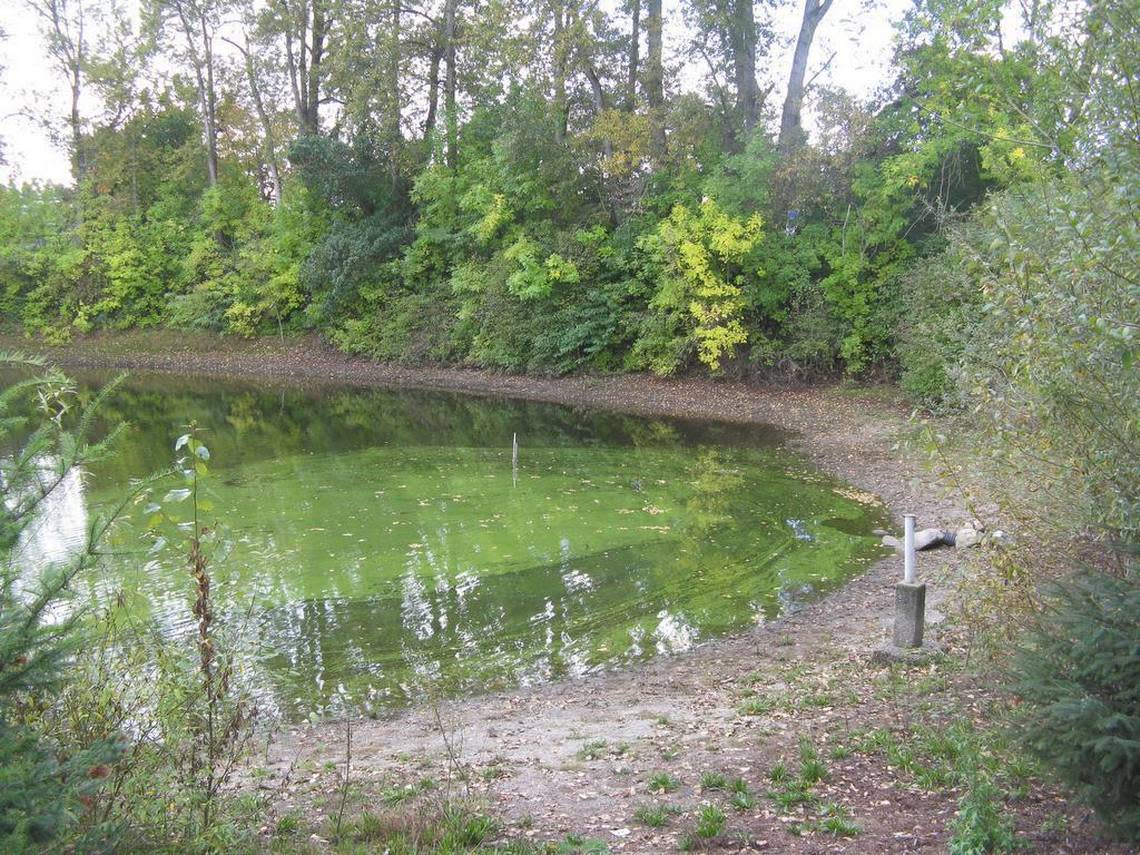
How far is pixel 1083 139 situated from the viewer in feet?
15.0

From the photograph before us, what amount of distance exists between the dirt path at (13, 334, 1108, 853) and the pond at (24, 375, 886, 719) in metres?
0.65

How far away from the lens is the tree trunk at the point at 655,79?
24828 millimetres

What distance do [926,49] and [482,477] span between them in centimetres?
1514

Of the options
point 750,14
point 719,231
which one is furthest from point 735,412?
point 750,14

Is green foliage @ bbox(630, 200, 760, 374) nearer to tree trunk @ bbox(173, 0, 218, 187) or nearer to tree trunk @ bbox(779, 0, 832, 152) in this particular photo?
tree trunk @ bbox(779, 0, 832, 152)

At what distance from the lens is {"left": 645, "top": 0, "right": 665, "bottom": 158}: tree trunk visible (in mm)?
24828

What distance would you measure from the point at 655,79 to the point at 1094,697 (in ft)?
81.9

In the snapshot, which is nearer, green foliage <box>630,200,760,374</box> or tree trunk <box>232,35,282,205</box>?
green foliage <box>630,200,760,374</box>

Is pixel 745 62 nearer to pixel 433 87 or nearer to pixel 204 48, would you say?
pixel 433 87

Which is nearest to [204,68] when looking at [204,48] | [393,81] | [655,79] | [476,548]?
[204,48]

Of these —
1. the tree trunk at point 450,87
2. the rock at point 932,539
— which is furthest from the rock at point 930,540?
the tree trunk at point 450,87

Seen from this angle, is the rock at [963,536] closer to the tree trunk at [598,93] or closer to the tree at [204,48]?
the tree trunk at [598,93]

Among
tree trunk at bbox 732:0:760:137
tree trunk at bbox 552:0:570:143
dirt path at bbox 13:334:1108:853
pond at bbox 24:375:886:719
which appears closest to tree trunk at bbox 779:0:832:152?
tree trunk at bbox 732:0:760:137

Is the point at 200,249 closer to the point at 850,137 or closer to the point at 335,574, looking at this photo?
the point at 850,137
